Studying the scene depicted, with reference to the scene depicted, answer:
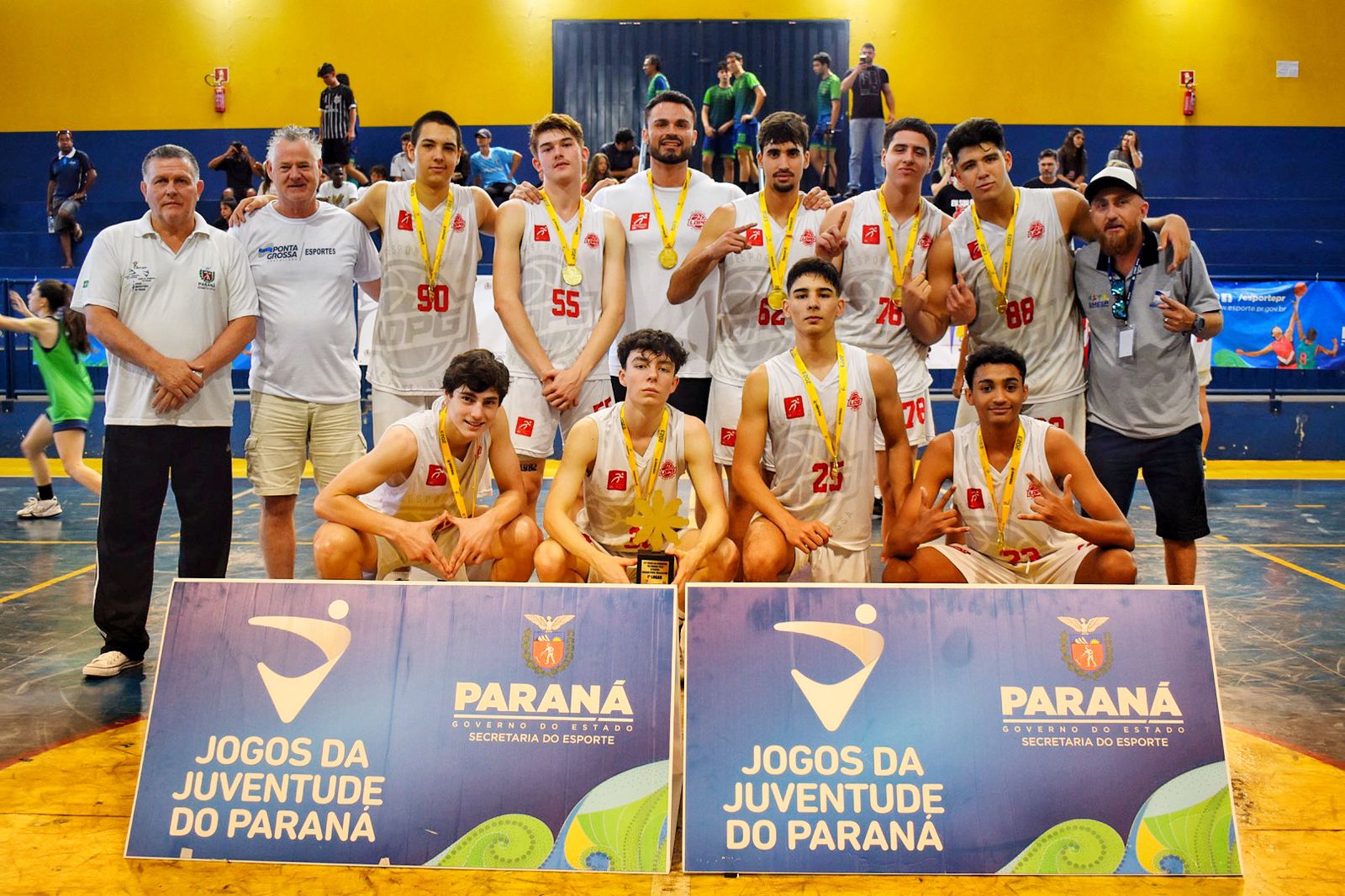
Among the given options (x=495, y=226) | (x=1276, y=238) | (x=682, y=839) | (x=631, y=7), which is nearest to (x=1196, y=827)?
(x=682, y=839)

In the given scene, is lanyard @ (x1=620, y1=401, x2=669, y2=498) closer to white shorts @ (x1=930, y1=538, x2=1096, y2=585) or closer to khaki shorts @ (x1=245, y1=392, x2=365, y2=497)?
white shorts @ (x1=930, y1=538, x2=1096, y2=585)

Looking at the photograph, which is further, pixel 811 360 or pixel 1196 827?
pixel 811 360

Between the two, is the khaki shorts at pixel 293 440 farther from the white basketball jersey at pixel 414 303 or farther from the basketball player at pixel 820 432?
the basketball player at pixel 820 432

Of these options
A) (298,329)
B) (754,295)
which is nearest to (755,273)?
(754,295)

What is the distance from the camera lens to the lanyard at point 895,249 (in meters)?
5.33

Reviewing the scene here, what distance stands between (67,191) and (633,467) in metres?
17.8

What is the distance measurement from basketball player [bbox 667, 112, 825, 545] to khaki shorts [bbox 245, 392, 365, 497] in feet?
5.57

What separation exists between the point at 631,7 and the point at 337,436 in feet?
55.0

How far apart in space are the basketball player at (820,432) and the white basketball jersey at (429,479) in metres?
1.10

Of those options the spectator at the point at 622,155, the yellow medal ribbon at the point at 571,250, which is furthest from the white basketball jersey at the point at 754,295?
the spectator at the point at 622,155

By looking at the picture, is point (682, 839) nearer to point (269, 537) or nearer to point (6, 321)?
point (269, 537)

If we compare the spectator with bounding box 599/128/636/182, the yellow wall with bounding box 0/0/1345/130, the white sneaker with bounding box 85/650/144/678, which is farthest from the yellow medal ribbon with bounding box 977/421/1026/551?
the yellow wall with bounding box 0/0/1345/130

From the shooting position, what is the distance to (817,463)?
4.76 m

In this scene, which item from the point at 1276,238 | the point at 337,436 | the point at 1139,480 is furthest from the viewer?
the point at 1276,238
